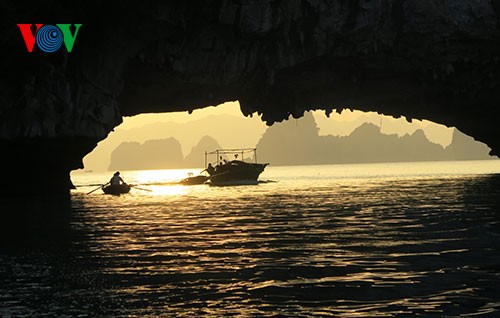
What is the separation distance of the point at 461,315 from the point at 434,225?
1227cm

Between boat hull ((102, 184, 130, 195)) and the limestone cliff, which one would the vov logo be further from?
boat hull ((102, 184, 130, 195))

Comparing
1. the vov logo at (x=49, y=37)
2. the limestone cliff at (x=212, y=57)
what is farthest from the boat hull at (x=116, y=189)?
the vov logo at (x=49, y=37)

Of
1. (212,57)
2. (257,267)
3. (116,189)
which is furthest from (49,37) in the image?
(257,267)

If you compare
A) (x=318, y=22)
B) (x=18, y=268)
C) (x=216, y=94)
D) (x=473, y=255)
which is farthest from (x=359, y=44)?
(x=18, y=268)

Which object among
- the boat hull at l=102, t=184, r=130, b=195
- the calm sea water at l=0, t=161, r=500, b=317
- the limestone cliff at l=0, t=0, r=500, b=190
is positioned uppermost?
the limestone cliff at l=0, t=0, r=500, b=190

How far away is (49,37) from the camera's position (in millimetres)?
36844

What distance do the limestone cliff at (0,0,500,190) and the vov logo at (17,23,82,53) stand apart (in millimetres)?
506

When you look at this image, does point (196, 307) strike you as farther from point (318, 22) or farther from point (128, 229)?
point (318, 22)

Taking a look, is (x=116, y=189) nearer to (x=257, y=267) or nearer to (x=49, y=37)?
(x=49, y=37)

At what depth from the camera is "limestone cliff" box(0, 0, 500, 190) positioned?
124ft

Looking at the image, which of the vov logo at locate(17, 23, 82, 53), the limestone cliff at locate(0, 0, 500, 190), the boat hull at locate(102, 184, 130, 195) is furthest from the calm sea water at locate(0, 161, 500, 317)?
the boat hull at locate(102, 184, 130, 195)

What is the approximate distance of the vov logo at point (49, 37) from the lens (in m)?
35.7

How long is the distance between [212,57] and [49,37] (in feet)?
35.0

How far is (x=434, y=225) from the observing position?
790 inches
